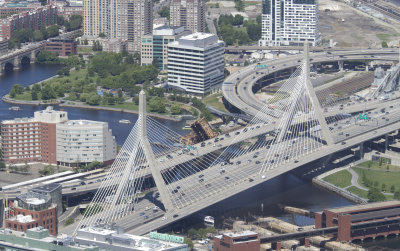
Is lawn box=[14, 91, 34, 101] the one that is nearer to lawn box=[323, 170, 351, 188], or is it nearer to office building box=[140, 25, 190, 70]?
office building box=[140, 25, 190, 70]

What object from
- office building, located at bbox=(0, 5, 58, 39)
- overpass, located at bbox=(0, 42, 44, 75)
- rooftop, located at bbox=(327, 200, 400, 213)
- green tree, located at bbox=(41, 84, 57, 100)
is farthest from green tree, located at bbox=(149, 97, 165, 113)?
office building, located at bbox=(0, 5, 58, 39)

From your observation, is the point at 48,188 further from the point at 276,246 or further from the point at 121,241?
the point at 121,241

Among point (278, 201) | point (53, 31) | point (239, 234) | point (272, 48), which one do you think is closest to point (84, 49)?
point (53, 31)

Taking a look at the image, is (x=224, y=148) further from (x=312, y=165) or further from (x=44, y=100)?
(x=44, y=100)

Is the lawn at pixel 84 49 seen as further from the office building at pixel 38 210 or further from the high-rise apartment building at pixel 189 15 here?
the office building at pixel 38 210

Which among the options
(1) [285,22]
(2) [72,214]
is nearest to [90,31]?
(1) [285,22]

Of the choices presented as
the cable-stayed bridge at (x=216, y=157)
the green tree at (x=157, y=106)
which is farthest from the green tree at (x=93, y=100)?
the cable-stayed bridge at (x=216, y=157)
